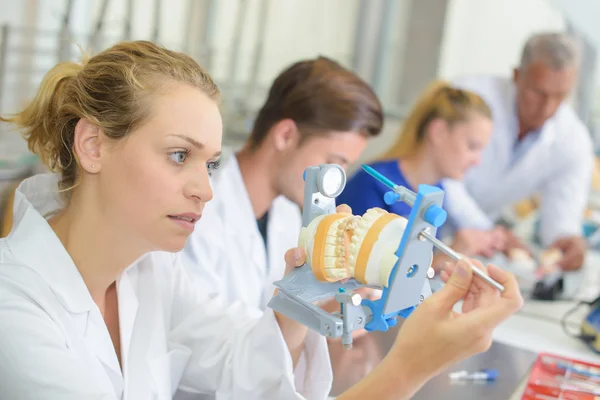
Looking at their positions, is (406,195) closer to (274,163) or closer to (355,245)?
(355,245)

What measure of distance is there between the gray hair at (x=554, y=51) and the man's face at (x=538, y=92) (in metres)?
0.02

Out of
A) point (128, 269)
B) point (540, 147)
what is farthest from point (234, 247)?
point (540, 147)

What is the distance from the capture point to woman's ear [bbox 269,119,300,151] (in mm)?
1407

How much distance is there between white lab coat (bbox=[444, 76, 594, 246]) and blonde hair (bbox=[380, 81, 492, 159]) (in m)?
0.31

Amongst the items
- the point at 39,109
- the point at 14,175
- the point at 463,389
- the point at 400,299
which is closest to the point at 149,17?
the point at 14,175

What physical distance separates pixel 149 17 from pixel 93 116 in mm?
1002

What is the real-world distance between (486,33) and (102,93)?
2.20m

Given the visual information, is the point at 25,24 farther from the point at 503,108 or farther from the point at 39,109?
the point at 503,108

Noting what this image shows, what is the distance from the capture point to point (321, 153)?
1.36m

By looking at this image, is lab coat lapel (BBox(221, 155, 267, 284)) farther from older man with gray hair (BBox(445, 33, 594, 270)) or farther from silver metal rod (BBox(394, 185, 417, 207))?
older man with gray hair (BBox(445, 33, 594, 270))

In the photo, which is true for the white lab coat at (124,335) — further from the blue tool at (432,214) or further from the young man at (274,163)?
the blue tool at (432,214)

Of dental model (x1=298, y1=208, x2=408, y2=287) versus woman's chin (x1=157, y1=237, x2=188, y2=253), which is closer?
dental model (x1=298, y1=208, x2=408, y2=287)

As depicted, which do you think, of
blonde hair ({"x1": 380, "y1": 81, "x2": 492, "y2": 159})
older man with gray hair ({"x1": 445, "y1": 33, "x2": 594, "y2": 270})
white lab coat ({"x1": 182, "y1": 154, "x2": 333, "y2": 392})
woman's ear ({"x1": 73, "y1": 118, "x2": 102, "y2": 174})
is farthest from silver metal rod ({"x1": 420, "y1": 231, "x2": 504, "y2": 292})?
older man with gray hair ({"x1": 445, "y1": 33, "x2": 594, "y2": 270})

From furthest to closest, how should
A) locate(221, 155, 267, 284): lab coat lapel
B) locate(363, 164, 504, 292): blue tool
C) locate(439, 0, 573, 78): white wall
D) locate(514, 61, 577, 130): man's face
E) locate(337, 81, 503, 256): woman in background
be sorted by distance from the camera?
locate(439, 0, 573, 78): white wall → locate(514, 61, 577, 130): man's face → locate(337, 81, 503, 256): woman in background → locate(221, 155, 267, 284): lab coat lapel → locate(363, 164, 504, 292): blue tool
